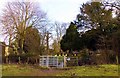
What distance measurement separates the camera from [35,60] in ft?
89.3

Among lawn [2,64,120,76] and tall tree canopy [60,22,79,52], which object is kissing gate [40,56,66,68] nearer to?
lawn [2,64,120,76]

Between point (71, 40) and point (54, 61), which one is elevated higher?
point (71, 40)

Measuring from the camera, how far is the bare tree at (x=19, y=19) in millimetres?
33094

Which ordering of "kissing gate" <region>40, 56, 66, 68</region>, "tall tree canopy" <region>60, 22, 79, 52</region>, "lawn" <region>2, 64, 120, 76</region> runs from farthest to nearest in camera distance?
1. "tall tree canopy" <region>60, 22, 79, 52</region>
2. "kissing gate" <region>40, 56, 66, 68</region>
3. "lawn" <region>2, 64, 120, 76</region>

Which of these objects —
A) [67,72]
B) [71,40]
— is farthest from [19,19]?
[67,72]

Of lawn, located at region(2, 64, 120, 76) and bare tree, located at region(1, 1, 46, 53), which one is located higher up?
bare tree, located at region(1, 1, 46, 53)

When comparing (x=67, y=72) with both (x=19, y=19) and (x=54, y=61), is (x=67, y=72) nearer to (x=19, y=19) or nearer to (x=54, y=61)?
(x=54, y=61)

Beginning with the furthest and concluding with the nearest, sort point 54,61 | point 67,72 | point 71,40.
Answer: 1. point 71,40
2. point 54,61
3. point 67,72

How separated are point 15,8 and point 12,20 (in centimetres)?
163

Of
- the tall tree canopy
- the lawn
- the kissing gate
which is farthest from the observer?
the tall tree canopy

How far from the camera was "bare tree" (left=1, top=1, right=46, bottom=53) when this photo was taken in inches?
1303

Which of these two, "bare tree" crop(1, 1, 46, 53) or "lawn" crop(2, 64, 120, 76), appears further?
"bare tree" crop(1, 1, 46, 53)

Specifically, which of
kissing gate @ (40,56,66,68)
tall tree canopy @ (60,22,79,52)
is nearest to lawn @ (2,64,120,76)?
kissing gate @ (40,56,66,68)

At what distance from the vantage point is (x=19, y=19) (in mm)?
34594
